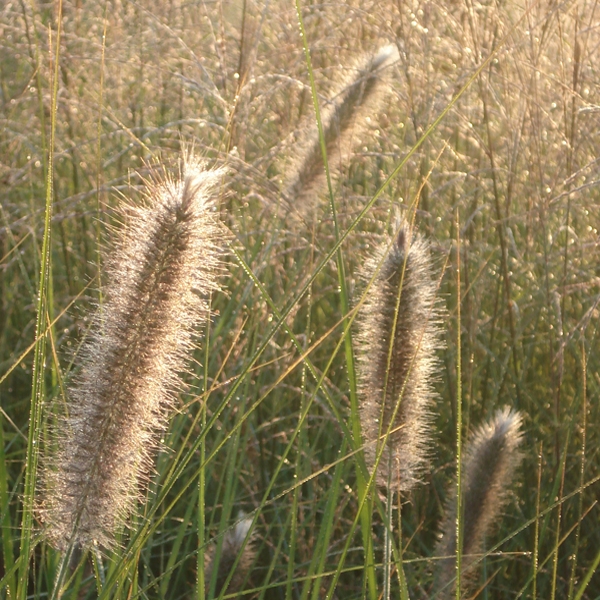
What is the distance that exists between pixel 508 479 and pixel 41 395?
900mm

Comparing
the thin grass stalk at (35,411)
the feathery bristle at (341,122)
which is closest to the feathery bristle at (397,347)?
the thin grass stalk at (35,411)

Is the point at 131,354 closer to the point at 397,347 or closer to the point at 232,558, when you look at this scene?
the point at 397,347

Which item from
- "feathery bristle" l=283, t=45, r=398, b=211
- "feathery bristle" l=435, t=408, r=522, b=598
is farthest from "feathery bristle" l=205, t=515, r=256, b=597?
"feathery bristle" l=283, t=45, r=398, b=211

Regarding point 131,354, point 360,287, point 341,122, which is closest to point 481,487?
point 360,287

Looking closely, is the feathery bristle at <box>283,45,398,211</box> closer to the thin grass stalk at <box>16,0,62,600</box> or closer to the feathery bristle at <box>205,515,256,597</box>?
the feathery bristle at <box>205,515,256,597</box>

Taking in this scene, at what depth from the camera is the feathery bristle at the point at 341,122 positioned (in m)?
2.35

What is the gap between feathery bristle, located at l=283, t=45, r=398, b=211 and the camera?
2.35 m

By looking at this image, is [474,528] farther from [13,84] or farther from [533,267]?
[13,84]

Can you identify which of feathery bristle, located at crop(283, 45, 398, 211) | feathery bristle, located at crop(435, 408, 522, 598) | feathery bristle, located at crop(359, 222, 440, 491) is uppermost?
feathery bristle, located at crop(283, 45, 398, 211)

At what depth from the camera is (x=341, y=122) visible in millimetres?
2389

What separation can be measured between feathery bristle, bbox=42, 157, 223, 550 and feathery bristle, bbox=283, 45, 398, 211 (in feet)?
3.46

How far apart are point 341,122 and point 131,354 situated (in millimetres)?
1293

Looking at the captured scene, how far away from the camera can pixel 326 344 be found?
3.00 meters

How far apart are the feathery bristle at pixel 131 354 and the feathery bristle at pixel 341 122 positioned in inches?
41.5
